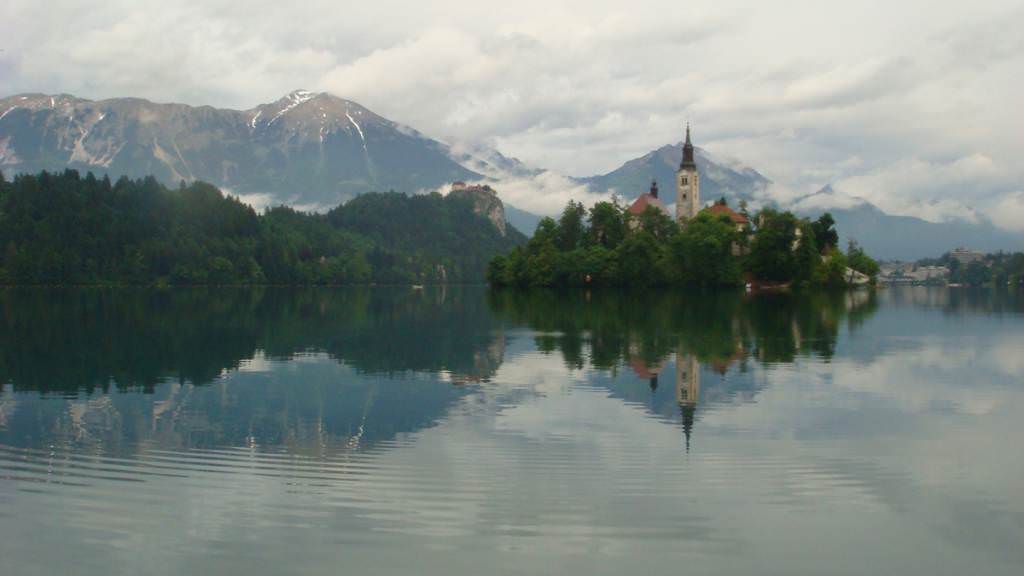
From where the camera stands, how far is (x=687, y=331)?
2181 inches

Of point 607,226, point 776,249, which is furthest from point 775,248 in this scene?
point 607,226

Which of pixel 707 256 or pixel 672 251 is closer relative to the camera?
pixel 707 256

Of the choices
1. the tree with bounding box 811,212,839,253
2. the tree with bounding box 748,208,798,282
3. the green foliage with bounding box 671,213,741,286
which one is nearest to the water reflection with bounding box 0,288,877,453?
the tree with bounding box 748,208,798,282

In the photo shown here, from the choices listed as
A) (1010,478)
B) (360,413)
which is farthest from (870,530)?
(360,413)

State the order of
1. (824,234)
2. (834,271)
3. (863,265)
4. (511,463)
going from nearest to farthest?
(511,463), (834,271), (824,234), (863,265)

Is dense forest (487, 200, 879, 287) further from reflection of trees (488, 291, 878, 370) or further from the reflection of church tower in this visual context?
the reflection of church tower

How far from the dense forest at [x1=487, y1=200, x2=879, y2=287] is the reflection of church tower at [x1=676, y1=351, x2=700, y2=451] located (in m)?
108

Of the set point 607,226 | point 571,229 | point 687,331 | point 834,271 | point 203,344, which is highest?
point 607,226

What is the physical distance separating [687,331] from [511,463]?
37.3m

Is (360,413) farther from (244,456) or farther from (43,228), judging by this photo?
(43,228)

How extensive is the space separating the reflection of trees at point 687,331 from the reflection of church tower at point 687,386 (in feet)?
2.75

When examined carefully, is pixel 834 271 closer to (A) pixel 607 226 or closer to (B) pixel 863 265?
(B) pixel 863 265

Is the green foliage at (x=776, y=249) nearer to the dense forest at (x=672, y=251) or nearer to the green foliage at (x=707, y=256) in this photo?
the dense forest at (x=672, y=251)

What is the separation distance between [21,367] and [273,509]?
2538cm
